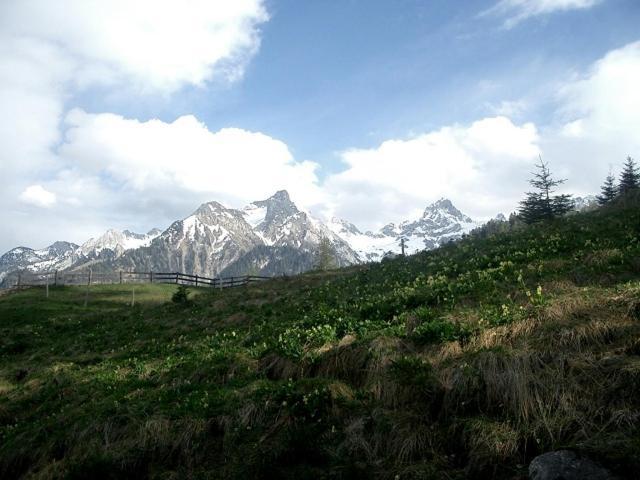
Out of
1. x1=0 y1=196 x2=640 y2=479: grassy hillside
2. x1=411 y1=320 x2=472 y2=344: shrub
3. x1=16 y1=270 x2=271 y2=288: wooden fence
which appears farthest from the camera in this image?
x1=16 y1=270 x2=271 y2=288: wooden fence

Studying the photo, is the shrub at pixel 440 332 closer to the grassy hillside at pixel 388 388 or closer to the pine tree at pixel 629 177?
the grassy hillside at pixel 388 388

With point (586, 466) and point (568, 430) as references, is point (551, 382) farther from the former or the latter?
point (586, 466)

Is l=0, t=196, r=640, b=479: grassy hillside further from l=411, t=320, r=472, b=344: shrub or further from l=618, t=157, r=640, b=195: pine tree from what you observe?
l=618, t=157, r=640, b=195: pine tree

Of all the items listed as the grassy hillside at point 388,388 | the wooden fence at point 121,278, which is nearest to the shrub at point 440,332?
the grassy hillside at point 388,388

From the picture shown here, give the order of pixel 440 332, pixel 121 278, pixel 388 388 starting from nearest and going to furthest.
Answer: pixel 388 388, pixel 440 332, pixel 121 278

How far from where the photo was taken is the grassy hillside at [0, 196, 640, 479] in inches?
259

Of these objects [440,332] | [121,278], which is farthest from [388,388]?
[121,278]

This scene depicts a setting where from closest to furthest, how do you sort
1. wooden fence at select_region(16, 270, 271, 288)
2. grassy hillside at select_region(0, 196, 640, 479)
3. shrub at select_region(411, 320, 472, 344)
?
grassy hillside at select_region(0, 196, 640, 479) → shrub at select_region(411, 320, 472, 344) → wooden fence at select_region(16, 270, 271, 288)

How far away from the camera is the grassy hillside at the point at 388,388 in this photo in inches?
259

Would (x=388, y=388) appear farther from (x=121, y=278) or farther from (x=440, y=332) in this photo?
(x=121, y=278)

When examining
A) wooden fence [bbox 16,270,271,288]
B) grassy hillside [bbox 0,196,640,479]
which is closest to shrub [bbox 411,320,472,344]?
grassy hillside [bbox 0,196,640,479]

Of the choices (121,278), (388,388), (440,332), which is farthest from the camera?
(121,278)

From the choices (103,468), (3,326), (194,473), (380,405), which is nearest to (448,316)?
(380,405)

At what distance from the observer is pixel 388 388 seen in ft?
28.0
